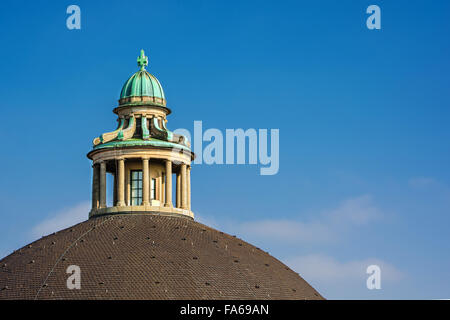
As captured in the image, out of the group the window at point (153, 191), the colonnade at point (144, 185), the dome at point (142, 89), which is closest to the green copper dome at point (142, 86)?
the dome at point (142, 89)

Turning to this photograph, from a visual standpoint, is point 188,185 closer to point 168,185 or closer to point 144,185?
point 168,185

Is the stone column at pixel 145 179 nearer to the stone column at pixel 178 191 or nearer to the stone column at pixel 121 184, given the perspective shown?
the stone column at pixel 121 184

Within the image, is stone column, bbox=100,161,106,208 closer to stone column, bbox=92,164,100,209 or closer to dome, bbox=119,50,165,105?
stone column, bbox=92,164,100,209

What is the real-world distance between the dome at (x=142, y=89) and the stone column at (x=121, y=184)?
5.66 metres

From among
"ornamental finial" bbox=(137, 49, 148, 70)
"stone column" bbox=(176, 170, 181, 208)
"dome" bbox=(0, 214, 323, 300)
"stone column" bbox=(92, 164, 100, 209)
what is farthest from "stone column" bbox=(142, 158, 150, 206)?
"ornamental finial" bbox=(137, 49, 148, 70)

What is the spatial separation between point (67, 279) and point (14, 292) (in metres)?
3.56

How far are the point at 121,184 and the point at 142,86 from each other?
8.57m

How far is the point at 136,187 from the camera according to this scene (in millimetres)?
93312

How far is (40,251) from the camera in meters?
83.4

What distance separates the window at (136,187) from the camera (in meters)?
92.9
